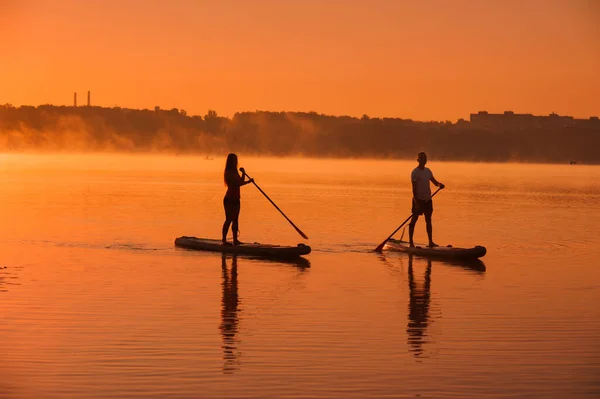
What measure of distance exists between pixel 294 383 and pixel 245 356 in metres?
1.50

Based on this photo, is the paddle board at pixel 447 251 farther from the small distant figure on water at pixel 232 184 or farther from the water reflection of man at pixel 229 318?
the water reflection of man at pixel 229 318

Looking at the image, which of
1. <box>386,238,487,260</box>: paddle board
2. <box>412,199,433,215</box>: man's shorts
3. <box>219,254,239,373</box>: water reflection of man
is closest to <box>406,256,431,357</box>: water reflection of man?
<box>386,238,487,260</box>: paddle board

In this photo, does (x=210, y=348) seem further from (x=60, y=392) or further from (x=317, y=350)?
(x=60, y=392)

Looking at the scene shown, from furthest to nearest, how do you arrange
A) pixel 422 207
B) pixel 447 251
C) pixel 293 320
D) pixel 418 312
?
pixel 422 207, pixel 447 251, pixel 418 312, pixel 293 320

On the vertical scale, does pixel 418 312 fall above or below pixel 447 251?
below

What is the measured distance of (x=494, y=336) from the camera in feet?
50.0

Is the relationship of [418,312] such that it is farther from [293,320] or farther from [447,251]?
[447,251]

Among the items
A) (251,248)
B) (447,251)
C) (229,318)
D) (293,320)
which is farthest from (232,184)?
(293,320)

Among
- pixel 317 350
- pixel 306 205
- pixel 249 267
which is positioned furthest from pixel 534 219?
pixel 317 350

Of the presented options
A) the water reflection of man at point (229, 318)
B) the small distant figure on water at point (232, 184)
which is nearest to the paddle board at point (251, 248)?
the small distant figure on water at point (232, 184)

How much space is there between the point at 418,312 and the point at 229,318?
2834 mm

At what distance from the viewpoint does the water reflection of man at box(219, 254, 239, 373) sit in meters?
13.3

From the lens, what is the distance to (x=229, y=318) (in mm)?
16312

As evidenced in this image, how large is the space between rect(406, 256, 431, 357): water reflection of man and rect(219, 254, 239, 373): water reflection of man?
2108mm
